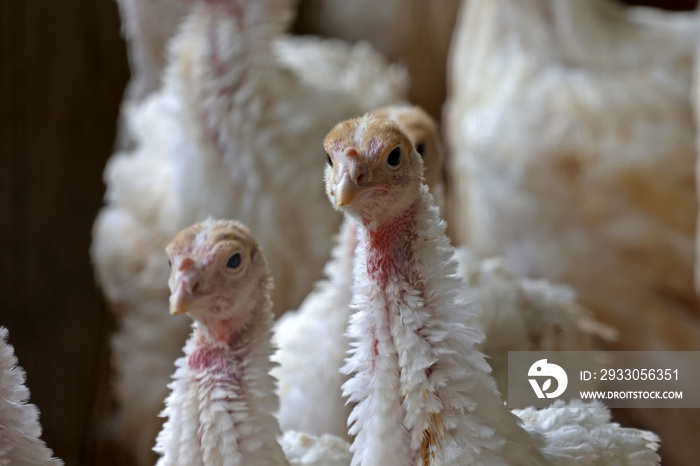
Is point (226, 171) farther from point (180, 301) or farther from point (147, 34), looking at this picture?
point (180, 301)

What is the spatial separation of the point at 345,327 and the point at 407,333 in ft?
1.25

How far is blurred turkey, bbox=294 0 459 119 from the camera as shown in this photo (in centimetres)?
212

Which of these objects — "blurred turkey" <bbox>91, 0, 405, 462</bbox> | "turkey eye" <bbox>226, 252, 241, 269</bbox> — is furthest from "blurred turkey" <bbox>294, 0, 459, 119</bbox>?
"turkey eye" <bbox>226, 252, 241, 269</bbox>

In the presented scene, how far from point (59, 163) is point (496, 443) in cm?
83

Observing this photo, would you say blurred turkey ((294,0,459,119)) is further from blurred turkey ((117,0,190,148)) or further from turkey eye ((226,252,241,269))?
turkey eye ((226,252,241,269))

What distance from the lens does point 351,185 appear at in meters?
0.70

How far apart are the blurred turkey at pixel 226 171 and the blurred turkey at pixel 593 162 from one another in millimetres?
327

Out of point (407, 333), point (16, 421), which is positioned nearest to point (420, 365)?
point (407, 333)

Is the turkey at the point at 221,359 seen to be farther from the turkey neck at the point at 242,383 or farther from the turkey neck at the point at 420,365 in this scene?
the turkey neck at the point at 420,365

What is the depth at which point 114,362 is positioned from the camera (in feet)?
4.98

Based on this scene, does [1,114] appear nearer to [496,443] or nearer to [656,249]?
[496,443]

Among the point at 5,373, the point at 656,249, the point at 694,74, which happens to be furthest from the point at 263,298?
the point at 694,74

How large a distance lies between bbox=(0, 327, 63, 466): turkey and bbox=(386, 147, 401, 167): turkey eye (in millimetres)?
392

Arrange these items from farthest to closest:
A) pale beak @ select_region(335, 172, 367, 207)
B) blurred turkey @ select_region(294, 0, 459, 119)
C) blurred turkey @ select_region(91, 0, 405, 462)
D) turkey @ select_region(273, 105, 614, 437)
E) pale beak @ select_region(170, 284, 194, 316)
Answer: blurred turkey @ select_region(294, 0, 459, 119) → blurred turkey @ select_region(91, 0, 405, 462) → turkey @ select_region(273, 105, 614, 437) → pale beak @ select_region(170, 284, 194, 316) → pale beak @ select_region(335, 172, 367, 207)
